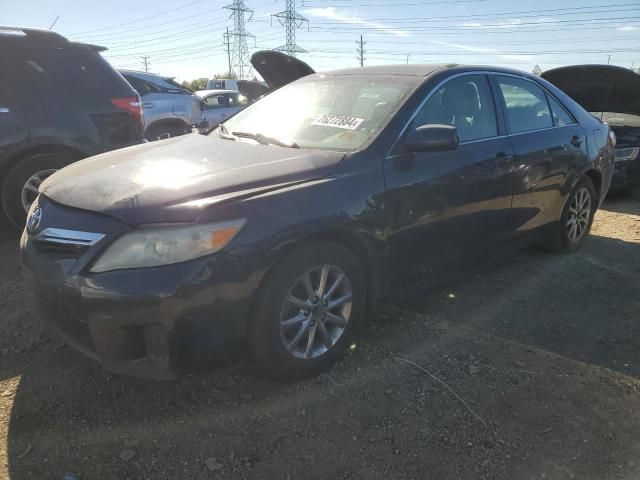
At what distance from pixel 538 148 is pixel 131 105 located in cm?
374

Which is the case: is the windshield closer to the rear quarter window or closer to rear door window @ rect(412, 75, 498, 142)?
rear door window @ rect(412, 75, 498, 142)

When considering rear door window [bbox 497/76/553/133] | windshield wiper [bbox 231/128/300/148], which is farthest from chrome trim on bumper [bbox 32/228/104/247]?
rear door window [bbox 497/76/553/133]

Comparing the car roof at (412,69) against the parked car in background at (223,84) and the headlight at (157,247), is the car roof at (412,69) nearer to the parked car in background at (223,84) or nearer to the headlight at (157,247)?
the headlight at (157,247)

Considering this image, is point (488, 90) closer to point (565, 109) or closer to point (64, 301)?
point (565, 109)

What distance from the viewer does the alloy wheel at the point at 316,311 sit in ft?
8.43

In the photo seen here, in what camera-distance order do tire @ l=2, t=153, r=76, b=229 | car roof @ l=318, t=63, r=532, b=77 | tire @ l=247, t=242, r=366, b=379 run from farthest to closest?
tire @ l=2, t=153, r=76, b=229 < car roof @ l=318, t=63, r=532, b=77 < tire @ l=247, t=242, r=366, b=379

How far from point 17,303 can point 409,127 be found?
2850 mm

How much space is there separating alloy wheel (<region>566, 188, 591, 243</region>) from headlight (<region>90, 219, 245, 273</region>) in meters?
3.64

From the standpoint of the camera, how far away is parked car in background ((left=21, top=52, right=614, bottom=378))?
2217 millimetres

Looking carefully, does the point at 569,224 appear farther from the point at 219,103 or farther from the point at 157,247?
the point at 219,103

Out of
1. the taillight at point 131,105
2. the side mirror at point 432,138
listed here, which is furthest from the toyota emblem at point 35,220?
the taillight at point 131,105

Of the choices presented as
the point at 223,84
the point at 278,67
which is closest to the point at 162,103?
the point at 278,67

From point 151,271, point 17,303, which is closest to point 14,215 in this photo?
point 17,303

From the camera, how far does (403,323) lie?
342 cm
